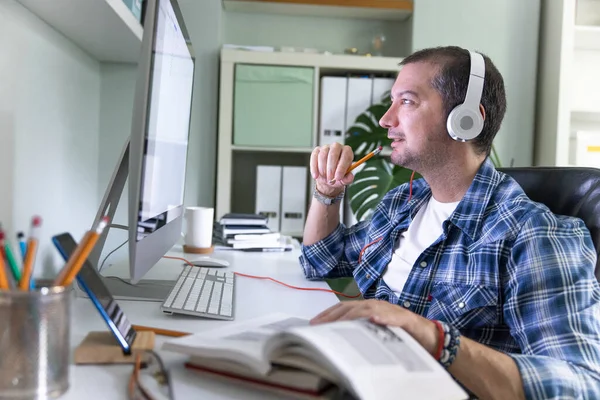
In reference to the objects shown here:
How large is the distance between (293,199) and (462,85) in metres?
1.42

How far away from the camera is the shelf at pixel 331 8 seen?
266 cm

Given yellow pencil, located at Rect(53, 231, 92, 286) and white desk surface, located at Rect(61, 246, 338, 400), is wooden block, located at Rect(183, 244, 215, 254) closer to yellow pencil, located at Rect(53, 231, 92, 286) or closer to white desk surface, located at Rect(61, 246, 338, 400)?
white desk surface, located at Rect(61, 246, 338, 400)

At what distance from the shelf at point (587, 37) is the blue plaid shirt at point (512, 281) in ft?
5.77

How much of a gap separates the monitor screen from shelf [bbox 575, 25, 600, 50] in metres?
2.04

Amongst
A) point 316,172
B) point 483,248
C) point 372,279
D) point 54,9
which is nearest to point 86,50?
point 54,9

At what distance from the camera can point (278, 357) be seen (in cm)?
59

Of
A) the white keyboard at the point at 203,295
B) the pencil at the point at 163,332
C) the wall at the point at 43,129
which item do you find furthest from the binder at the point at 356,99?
the pencil at the point at 163,332

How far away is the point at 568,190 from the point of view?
1.13m

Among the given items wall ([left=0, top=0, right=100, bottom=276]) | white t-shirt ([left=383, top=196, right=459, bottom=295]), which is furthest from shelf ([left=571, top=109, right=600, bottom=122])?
wall ([left=0, top=0, right=100, bottom=276])

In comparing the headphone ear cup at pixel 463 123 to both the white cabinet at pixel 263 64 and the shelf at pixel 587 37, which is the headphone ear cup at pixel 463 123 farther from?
the shelf at pixel 587 37

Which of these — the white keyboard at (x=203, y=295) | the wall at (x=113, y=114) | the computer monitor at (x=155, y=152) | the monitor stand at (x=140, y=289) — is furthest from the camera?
the wall at (x=113, y=114)

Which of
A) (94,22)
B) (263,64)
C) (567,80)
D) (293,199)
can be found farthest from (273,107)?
(567,80)

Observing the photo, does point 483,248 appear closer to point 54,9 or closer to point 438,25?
point 54,9

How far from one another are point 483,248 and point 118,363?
0.67 metres
